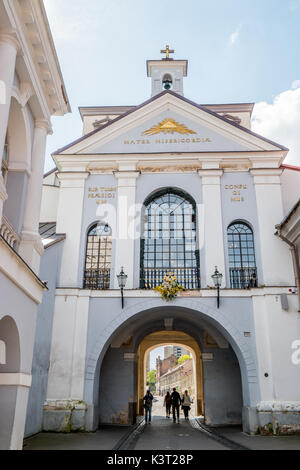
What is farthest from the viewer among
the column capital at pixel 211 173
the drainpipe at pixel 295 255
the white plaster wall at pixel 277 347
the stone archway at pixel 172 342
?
the stone archway at pixel 172 342

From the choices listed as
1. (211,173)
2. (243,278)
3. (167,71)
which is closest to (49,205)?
(211,173)

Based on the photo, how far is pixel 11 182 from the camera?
856 centimetres

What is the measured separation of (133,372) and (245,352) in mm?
5430

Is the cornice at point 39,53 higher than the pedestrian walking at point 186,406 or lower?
higher

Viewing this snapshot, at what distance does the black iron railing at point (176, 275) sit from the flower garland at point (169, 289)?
20.1 inches

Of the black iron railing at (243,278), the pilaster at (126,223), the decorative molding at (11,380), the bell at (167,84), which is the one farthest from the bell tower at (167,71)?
the decorative molding at (11,380)

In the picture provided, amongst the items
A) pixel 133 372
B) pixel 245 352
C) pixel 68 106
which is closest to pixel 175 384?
pixel 133 372

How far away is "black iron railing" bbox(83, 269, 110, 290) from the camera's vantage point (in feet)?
51.1

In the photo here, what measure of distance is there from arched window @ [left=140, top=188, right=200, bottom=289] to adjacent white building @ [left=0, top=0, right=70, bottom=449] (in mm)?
7441

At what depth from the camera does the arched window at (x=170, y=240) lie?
15.6 meters

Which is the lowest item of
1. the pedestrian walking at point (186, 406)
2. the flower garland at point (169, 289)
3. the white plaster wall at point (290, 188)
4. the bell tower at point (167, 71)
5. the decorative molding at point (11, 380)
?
the pedestrian walking at point (186, 406)

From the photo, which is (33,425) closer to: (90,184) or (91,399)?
(91,399)

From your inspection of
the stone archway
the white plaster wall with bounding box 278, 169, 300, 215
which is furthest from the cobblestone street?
the white plaster wall with bounding box 278, 169, 300, 215

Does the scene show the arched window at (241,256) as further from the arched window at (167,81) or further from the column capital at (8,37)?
the column capital at (8,37)
